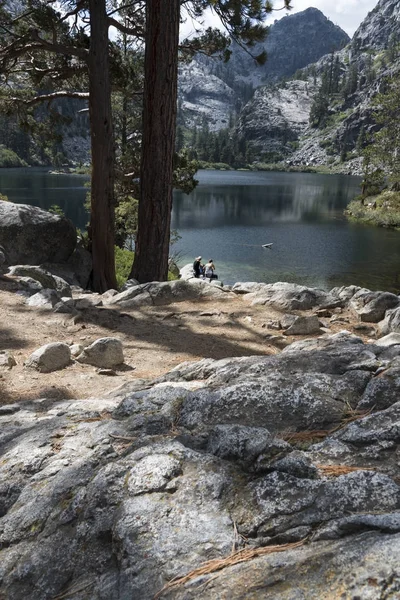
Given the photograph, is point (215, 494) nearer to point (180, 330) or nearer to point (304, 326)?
point (304, 326)

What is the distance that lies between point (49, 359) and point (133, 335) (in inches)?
56.5

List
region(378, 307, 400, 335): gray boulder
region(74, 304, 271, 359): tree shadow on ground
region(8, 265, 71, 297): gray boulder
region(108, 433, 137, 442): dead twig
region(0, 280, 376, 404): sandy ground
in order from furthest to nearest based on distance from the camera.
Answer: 1. region(8, 265, 71, 297): gray boulder
2. region(74, 304, 271, 359): tree shadow on ground
3. region(378, 307, 400, 335): gray boulder
4. region(0, 280, 376, 404): sandy ground
5. region(108, 433, 137, 442): dead twig

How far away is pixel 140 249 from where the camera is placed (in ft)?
28.1

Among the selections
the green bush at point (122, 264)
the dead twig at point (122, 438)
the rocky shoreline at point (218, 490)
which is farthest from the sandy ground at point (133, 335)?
the green bush at point (122, 264)

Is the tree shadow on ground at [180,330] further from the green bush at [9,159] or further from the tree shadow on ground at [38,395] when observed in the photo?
the green bush at [9,159]

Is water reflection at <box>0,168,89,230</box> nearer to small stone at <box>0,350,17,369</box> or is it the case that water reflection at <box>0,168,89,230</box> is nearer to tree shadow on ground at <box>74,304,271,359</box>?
tree shadow on ground at <box>74,304,271,359</box>

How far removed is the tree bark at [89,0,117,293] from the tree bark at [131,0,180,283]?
1.39 metres

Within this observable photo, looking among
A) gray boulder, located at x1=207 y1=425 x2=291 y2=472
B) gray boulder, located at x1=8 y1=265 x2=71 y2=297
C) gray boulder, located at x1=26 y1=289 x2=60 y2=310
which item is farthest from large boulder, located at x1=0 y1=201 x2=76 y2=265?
gray boulder, located at x1=207 y1=425 x2=291 y2=472

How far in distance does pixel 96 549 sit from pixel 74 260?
9254mm

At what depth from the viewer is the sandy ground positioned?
147 inches

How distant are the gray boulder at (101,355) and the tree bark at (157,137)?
442 cm

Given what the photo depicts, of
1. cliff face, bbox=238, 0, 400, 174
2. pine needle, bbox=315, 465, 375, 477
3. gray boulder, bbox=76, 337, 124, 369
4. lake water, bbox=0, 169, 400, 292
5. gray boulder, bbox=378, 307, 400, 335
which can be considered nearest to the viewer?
pine needle, bbox=315, 465, 375, 477

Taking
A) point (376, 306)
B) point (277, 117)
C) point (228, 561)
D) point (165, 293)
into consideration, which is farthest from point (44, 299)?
point (277, 117)

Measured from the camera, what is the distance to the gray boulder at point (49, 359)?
12.9 feet
